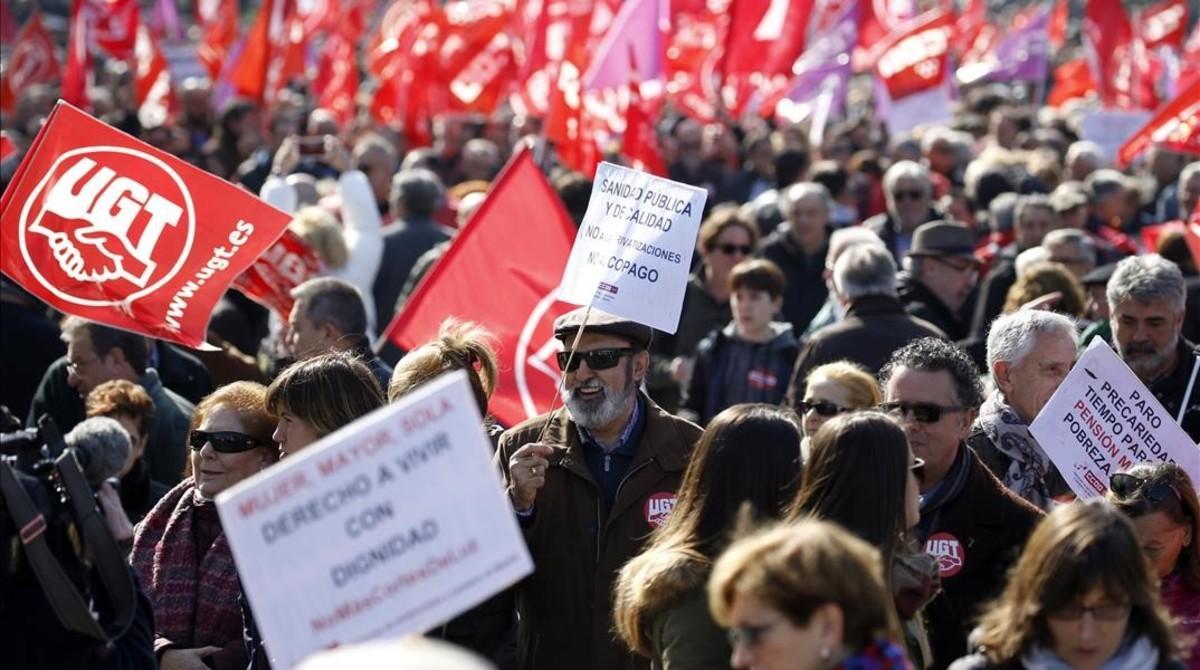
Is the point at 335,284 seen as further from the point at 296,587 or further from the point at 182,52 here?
the point at 182,52

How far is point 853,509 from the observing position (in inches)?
169

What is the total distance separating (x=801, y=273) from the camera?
11156 mm

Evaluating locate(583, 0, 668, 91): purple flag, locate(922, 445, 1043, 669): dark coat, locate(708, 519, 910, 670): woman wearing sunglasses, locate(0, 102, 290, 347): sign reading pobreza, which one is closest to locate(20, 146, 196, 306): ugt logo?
locate(0, 102, 290, 347): sign reading pobreza

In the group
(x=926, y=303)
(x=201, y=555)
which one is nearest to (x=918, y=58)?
(x=926, y=303)

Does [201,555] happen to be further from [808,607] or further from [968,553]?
[808,607]

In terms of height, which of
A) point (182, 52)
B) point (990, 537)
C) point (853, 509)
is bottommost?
point (990, 537)

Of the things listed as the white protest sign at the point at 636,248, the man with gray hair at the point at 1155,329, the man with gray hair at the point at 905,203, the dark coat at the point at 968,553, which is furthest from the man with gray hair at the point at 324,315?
the man with gray hair at the point at 905,203

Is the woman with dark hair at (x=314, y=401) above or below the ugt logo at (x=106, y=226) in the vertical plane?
below

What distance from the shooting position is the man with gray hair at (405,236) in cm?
1092

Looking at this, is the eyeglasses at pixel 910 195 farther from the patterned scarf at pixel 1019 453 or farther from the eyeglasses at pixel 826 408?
the eyeglasses at pixel 826 408

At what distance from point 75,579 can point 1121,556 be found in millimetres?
2142

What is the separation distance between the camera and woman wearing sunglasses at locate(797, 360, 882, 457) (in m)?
5.96

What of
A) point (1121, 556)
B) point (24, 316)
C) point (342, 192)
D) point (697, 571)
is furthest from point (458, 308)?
point (1121, 556)

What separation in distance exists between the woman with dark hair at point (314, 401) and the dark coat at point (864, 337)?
2743 millimetres
